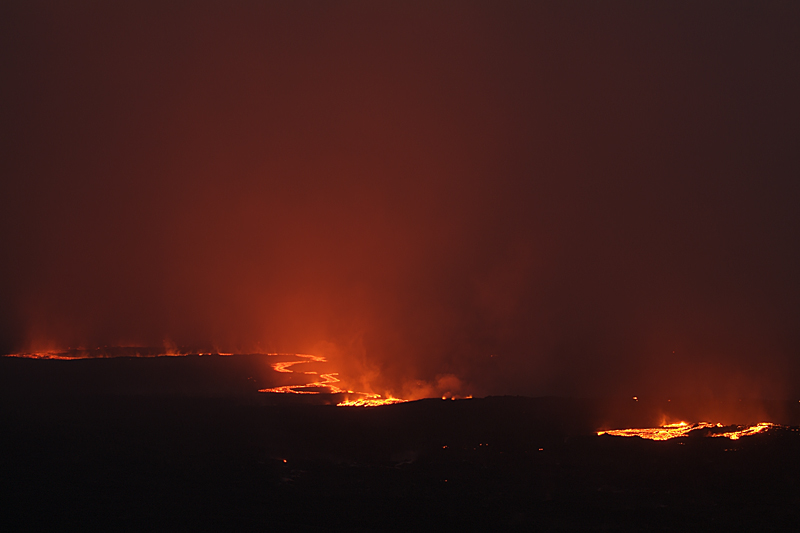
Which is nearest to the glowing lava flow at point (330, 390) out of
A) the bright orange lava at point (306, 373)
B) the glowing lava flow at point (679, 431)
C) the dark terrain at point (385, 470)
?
the bright orange lava at point (306, 373)

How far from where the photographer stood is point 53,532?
28.3 meters

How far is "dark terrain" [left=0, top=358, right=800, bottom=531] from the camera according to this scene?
29359mm

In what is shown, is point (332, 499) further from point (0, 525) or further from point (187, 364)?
point (187, 364)

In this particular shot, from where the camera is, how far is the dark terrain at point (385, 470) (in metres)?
29.4

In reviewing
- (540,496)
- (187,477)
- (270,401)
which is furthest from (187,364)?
(540,496)

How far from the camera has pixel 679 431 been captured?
40.8 metres

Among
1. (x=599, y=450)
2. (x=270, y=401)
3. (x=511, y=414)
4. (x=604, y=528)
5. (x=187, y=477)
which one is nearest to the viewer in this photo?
(x=604, y=528)

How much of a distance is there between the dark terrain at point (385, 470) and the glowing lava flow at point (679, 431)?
1.11 m

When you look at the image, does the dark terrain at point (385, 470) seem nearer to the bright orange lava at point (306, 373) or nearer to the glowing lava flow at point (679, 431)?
the glowing lava flow at point (679, 431)

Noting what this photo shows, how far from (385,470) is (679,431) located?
18794mm

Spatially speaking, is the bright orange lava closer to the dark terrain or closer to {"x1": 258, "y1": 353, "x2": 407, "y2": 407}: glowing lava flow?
{"x1": 258, "y1": 353, "x2": 407, "y2": 407}: glowing lava flow

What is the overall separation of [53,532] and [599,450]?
27855mm

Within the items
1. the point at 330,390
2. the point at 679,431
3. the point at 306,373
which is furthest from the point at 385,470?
the point at 306,373

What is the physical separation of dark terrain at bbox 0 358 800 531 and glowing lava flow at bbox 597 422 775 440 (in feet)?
3.63
